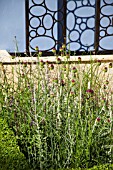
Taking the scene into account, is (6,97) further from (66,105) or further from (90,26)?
(90,26)

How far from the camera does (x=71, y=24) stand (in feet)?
27.0

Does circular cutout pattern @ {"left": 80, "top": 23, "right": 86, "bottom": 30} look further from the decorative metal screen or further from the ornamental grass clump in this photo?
the ornamental grass clump

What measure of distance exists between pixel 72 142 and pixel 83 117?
0.45m

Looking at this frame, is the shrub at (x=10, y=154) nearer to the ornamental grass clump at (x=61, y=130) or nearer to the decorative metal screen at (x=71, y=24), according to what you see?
the ornamental grass clump at (x=61, y=130)

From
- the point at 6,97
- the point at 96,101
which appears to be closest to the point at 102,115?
the point at 96,101

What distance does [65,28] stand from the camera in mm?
7859

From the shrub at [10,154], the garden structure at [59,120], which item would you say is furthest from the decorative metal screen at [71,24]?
the shrub at [10,154]

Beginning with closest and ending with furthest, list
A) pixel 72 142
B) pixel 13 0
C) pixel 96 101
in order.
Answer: pixel 72 142
pixel 96 101
pixel 13 0

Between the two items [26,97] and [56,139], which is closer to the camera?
[56,139]

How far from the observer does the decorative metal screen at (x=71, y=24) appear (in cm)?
777

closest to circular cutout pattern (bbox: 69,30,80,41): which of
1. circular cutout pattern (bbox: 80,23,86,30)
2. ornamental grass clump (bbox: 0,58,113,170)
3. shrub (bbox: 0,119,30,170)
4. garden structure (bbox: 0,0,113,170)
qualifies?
circular cutout pattern (bbox: 80,23,86,30)

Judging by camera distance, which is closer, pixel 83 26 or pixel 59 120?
pixel 59 120

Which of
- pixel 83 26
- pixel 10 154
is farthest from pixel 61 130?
pixel 83 26

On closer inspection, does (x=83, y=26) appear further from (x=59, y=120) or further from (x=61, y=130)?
(x=59, y=120)
